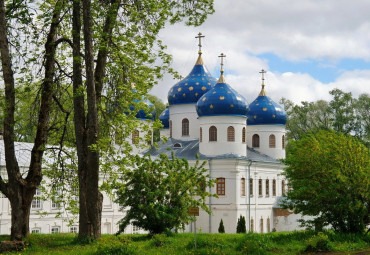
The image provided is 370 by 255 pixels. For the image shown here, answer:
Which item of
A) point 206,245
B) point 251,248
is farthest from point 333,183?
point 206,245

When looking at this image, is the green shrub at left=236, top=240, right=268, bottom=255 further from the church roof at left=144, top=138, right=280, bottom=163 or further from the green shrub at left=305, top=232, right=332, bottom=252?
the church roof at left=144, top=138, right=280, bottom=163

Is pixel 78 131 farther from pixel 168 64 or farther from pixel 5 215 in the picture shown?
pixel 5 215

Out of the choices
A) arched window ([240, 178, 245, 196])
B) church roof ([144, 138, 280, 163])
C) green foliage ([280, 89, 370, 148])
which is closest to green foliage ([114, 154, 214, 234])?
church roof ([144, 138, 280, 163])

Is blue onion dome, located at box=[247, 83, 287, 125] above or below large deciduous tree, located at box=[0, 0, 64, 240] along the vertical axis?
above

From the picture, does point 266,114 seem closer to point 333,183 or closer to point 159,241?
point 333,183

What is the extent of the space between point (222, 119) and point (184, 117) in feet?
17.9

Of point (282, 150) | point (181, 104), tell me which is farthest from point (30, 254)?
point (282, 150)

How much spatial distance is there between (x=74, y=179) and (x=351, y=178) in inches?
357

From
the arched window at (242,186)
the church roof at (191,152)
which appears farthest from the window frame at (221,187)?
the church roof at (191,152)

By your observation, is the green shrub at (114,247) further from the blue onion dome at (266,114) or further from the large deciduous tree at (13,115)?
the blue onion dome at (266,114)

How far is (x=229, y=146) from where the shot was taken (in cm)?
3703

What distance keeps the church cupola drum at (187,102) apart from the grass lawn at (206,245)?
2369cm

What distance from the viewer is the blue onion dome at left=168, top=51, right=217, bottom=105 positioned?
41281mm

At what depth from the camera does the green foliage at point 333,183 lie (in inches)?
727
